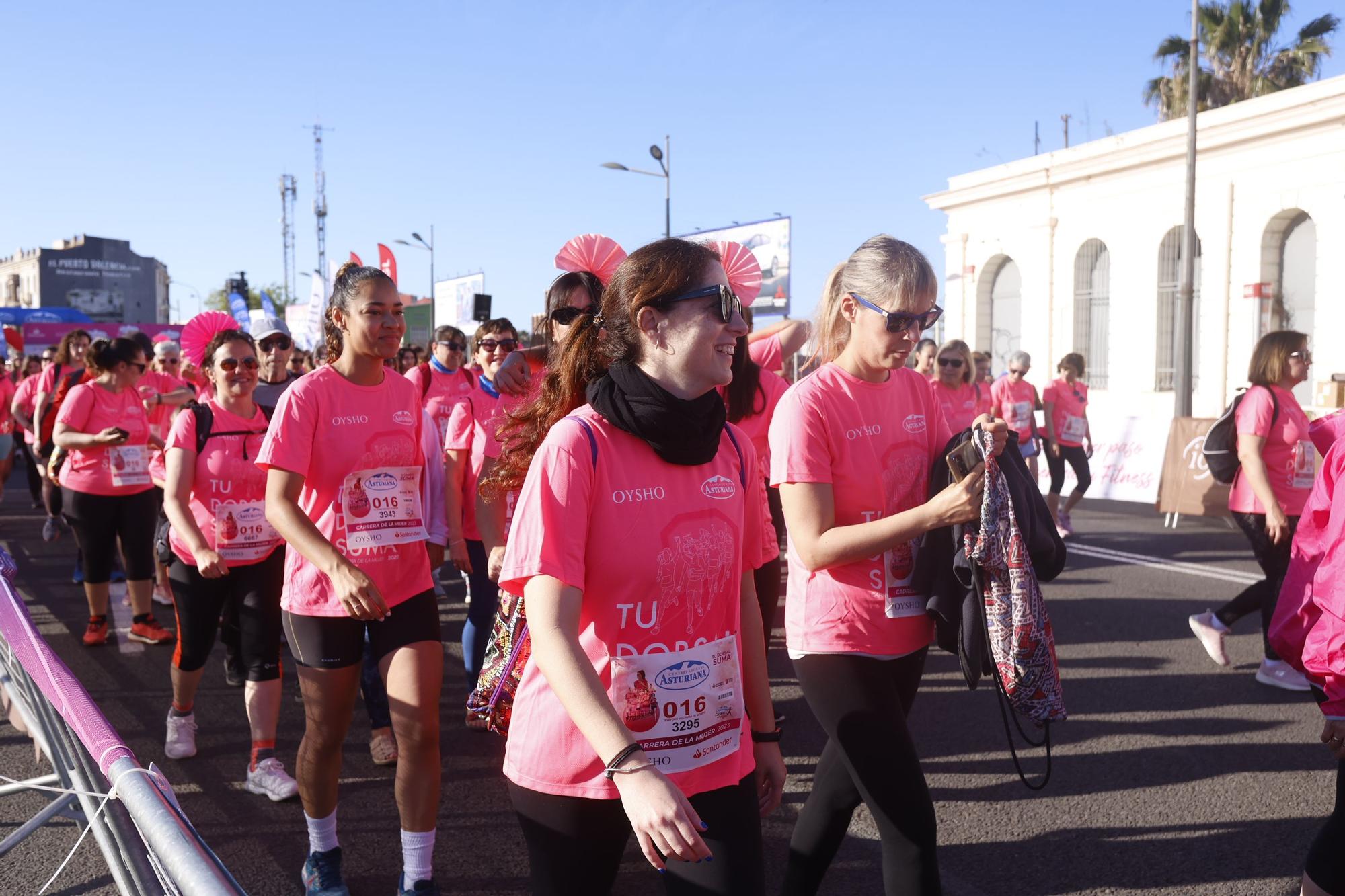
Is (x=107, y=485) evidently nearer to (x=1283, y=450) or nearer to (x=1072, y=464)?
(x=1283, y=450)

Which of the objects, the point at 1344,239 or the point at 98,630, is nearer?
the point at 98,630

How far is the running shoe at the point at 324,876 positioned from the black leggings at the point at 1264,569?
4.47 metres

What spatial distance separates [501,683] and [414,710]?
1.10m

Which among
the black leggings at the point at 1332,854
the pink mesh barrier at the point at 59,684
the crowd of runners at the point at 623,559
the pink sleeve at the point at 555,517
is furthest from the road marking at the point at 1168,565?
the pink mesh barrier at the point at 59,684

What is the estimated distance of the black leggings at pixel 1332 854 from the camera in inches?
103

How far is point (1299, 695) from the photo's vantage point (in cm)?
575

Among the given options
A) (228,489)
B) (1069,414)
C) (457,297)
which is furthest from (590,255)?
(457,297)

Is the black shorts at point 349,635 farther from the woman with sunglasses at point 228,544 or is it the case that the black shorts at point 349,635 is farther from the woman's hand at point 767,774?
the woman's hand at point 767,774

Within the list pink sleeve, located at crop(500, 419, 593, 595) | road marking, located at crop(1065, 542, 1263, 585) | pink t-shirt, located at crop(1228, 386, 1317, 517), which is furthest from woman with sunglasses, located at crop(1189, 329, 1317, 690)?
pink sleeve, located at crop(500, 419, 593, 595)

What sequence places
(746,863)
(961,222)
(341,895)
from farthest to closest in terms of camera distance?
(961,222), (341,895), (746,863)

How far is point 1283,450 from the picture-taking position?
5754mm

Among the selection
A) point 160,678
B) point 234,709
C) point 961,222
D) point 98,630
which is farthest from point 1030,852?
point 961,222

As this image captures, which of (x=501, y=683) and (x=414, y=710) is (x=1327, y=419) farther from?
(x=414, y=710)

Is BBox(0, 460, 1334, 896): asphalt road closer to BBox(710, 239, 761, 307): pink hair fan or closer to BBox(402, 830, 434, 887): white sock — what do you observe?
BBox(402, 830, 434, 887): white sock
